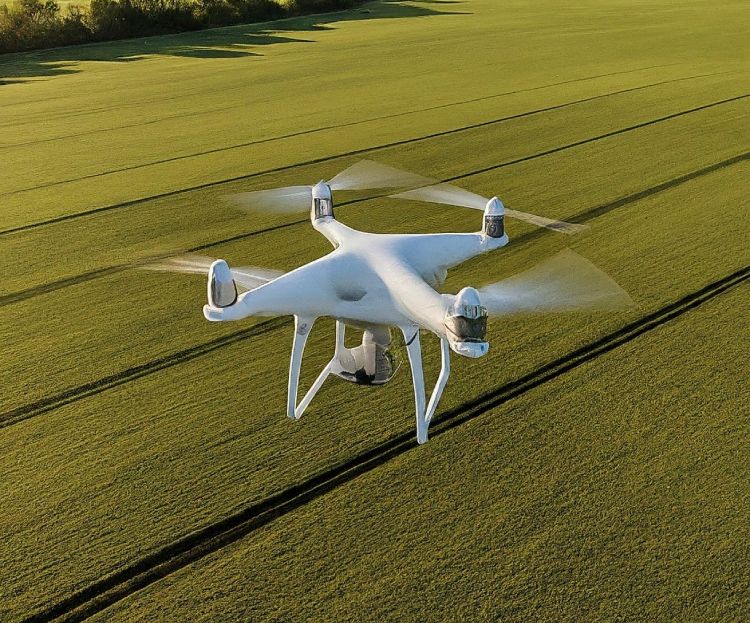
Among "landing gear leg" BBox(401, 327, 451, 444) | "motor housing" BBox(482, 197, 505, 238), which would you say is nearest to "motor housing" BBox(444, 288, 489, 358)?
"landing gear leg" BBox(401, 327, 451, 444)

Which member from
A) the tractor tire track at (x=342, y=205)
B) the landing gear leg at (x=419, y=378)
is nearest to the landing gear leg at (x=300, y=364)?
the landing gear leg at (x=419, y=378)

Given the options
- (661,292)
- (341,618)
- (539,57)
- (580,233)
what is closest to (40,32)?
(539,57)

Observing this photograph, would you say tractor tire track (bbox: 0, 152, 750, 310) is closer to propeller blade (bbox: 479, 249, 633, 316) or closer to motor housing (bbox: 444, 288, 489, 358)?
propeller blade (bbox: 479, 249, 633, 316)

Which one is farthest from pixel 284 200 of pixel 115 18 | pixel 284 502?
pixel 115 18

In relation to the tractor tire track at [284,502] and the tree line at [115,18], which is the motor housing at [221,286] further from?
the tree line at [115,18]

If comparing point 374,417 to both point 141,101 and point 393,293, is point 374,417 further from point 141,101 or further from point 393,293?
point 141,101

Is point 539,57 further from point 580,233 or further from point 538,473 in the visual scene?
point 538,473
